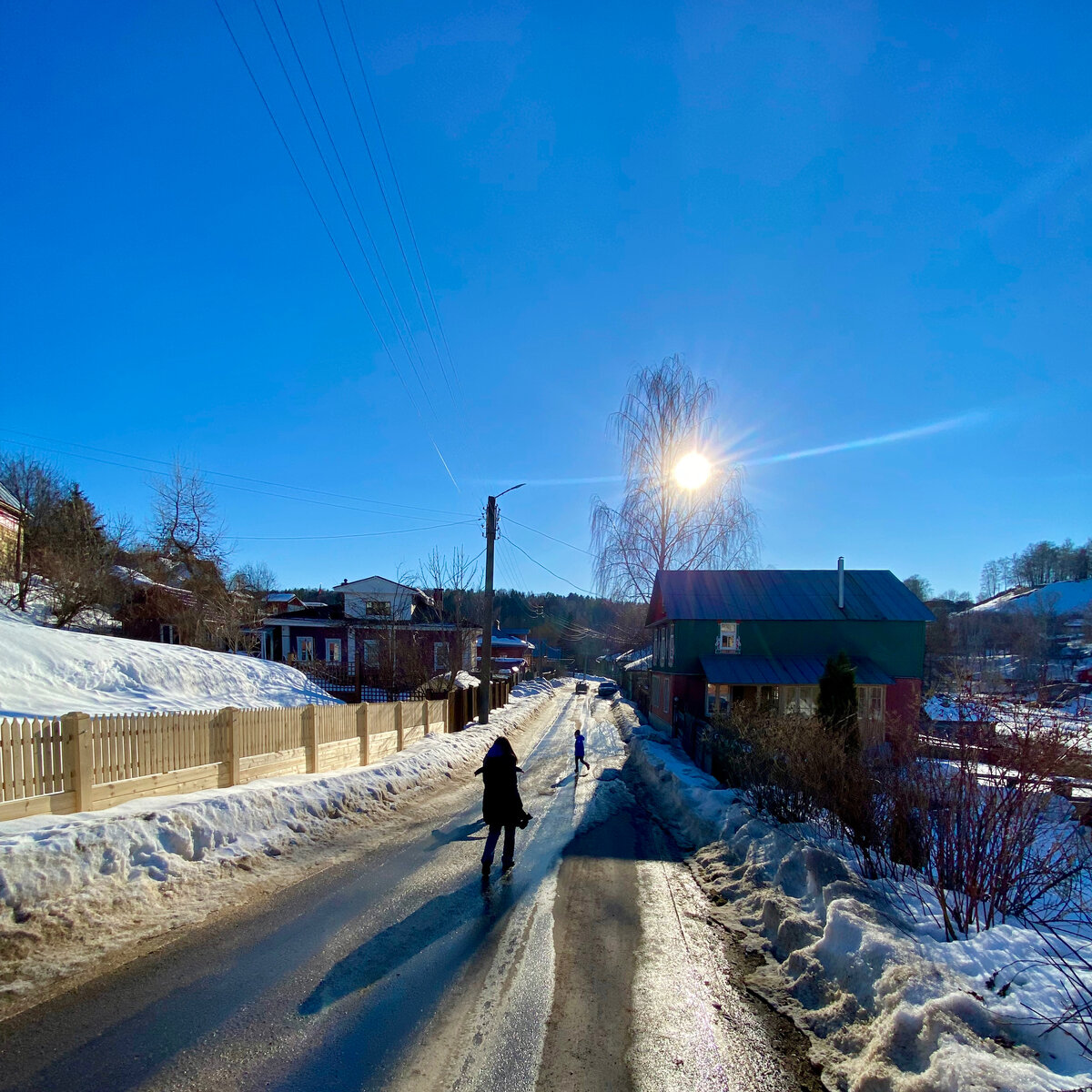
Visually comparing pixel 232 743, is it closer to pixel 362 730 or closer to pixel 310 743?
pixel 310 743

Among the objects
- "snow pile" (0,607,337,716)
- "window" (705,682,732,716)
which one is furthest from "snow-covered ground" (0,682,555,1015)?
"window" (705,682,732,716)

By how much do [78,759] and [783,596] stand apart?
27.6m

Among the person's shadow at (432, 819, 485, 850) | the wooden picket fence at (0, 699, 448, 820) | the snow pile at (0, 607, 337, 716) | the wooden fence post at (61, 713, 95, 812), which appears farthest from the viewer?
the snow pile at (0, 607, 337, 716)

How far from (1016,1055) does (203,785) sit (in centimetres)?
972

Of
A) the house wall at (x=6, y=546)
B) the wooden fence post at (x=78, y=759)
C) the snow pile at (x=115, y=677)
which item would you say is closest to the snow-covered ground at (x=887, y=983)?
the wooden fence post at (x=78, y=759)

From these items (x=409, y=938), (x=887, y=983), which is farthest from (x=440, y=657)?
(x=887, y=983)

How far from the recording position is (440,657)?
33.8 meters

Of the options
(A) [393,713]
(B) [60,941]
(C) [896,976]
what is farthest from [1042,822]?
(A) [393,713]

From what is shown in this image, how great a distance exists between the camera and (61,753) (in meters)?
7.34

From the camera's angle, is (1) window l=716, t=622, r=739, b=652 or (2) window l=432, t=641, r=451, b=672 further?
(2) window l=432, t=641, r=451, b=672

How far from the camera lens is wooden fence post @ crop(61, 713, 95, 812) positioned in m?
7.38

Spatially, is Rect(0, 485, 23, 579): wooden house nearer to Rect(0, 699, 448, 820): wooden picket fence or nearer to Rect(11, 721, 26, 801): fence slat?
Rect(0, 699, 448, 820): wooden picket fence

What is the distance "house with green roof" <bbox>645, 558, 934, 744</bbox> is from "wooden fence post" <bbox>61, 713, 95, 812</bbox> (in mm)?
22245

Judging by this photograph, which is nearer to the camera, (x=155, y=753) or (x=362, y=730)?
(x=155, y=753)
